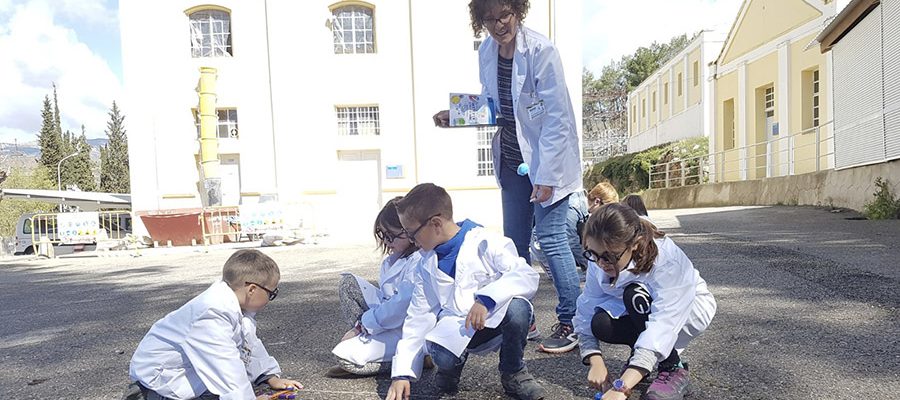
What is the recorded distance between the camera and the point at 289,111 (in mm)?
17797

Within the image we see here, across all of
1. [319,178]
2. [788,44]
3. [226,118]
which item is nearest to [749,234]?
[788,44]

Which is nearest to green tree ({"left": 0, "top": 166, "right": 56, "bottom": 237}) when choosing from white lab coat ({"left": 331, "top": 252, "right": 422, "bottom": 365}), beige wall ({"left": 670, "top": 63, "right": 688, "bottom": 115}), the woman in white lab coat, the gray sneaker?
beige wall ({"left": 670, "top": 63, "right": 688, "bottom": 115})

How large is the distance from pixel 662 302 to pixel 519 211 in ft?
3.68

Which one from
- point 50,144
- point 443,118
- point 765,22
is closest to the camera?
point 443,118

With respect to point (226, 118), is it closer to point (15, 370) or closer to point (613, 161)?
point (15, 370)

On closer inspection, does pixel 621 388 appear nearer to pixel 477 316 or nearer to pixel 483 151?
pixel 477 316

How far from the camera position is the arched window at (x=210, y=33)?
59.3 ft

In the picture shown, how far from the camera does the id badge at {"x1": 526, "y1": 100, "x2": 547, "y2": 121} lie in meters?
3.07

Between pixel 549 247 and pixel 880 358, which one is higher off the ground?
pixel 549 247

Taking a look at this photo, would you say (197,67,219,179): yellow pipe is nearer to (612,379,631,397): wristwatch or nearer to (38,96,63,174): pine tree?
(612,379,631,397): wristwatch

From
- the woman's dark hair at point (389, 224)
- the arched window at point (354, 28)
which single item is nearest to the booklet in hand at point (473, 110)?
the woman's dark hair at point (389, 224)

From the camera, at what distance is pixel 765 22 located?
18.8m

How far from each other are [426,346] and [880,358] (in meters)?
2.04

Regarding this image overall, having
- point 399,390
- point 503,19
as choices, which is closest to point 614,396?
point 399,390
